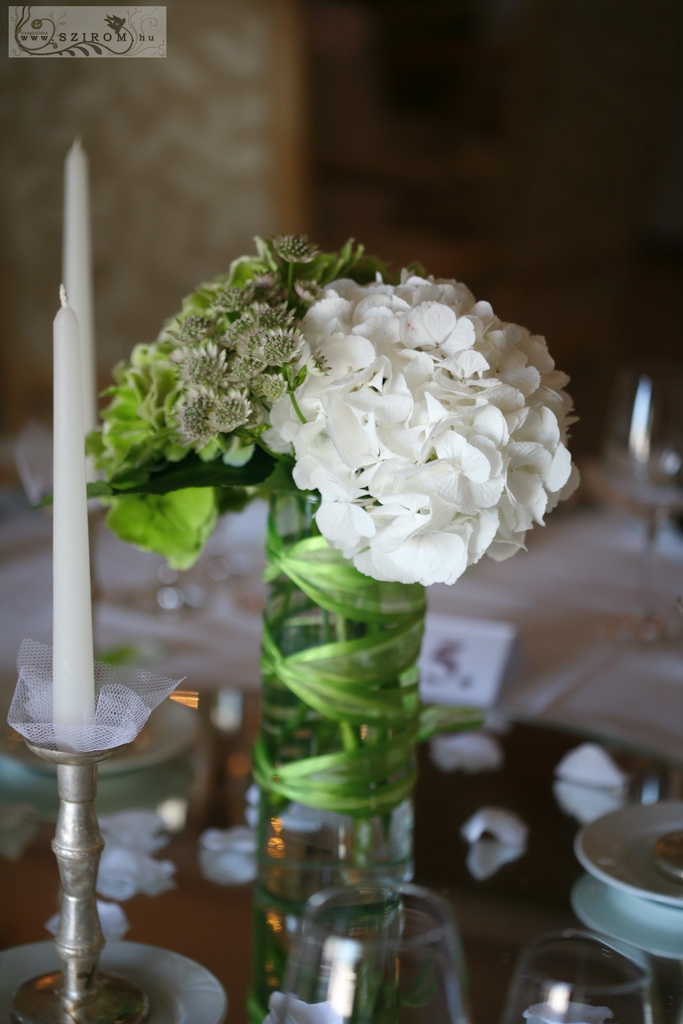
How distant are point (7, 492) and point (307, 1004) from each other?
1.12 meters

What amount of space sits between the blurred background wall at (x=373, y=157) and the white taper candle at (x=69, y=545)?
84cm

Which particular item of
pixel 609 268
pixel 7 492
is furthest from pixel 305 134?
pixel 609 268

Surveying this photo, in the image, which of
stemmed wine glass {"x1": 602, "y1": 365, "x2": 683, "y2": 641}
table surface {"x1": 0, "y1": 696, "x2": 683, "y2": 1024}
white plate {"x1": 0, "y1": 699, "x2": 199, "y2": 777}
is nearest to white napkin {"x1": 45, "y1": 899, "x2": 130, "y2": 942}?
table surface {"x1": 0, "y1": 696, "x2": 683, "y2": 1024}

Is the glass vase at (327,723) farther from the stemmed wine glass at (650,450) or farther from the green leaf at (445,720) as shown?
the stemmed wine glass at (650,450)

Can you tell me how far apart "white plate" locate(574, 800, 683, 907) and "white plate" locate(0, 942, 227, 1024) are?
254 mm

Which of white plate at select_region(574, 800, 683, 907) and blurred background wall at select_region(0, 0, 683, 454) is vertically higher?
blurred background wall at select_region(0, 0, 683, 454)

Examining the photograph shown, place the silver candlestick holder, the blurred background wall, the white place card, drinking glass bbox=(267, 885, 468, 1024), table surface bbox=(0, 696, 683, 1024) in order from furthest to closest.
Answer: the blurred background wall, the white place card, table surface bbox=(0, 696, 683, 1024), the silver candlestick holder, drinking glass bbox=(267, 885, 468, 1024)

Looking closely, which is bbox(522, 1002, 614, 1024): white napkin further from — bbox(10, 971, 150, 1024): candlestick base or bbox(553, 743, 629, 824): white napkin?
bbox(553, 743, 629, 824): white napkin

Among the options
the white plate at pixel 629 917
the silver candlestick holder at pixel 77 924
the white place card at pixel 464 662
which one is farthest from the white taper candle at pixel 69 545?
the white place card at pixel 464 662

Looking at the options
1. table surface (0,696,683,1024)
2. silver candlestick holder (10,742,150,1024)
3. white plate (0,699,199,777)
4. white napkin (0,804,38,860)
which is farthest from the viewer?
white plate (0,699,199,777)

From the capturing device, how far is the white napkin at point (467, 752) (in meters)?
0.83

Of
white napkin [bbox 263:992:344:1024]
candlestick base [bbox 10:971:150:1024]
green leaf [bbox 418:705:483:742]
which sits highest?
white napkin [bbox 263:992:344:1024]

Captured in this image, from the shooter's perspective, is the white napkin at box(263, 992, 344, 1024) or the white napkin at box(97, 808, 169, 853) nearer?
the white napkin at box(263, 992, 344, 1024)

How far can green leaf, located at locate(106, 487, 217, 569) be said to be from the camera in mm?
632
